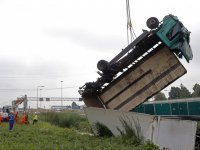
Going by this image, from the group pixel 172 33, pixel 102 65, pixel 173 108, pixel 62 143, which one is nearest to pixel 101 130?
pixel 62 143

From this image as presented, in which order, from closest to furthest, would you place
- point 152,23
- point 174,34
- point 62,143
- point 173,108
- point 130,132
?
1. point 62,143
2. point 130,132
3. point 174,34
4. point 152,23
5. point 173,108

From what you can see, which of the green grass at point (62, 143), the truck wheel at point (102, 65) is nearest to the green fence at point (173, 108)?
the truck wheel at point (102, 65)

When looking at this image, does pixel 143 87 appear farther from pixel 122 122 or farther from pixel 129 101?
pixel 122 122

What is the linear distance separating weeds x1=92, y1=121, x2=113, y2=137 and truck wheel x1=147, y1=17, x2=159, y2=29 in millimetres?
4511

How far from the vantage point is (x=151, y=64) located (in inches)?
376

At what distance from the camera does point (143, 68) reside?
9711 mm

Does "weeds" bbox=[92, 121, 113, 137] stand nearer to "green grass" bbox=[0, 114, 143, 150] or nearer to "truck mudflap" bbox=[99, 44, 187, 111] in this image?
"green grass" bbox=[0, 114, 143, 150]

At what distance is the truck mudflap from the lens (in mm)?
9242

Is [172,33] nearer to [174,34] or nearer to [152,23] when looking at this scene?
[174,34]

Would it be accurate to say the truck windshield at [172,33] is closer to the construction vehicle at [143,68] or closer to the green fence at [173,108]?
the construction vehicle at [143,68]

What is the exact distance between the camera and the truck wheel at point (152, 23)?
29.3 feet

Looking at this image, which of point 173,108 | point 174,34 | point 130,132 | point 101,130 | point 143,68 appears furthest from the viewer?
point 173,108

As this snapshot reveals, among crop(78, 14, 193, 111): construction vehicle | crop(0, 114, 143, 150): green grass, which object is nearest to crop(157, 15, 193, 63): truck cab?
crop(78, 14, 193, 111): construction vehicle

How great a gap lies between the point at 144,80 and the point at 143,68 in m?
0.54
